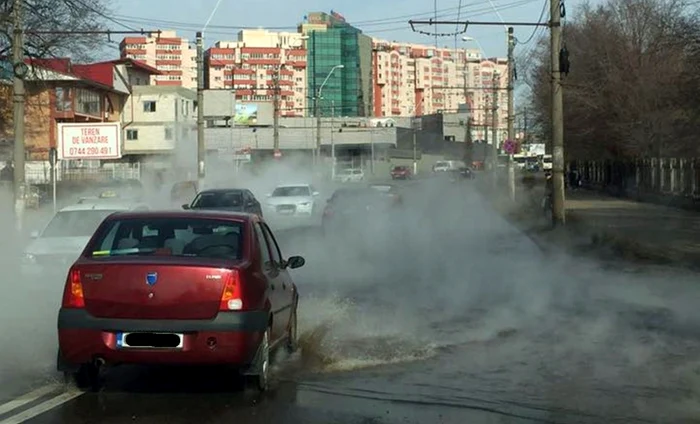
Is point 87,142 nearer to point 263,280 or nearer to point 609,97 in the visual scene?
point 263,280

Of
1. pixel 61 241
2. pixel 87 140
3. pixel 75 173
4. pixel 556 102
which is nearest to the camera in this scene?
pixel 61 241

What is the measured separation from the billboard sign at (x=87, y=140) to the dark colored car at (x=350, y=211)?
6.72 m

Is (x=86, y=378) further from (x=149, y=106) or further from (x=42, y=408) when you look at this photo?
(x=149, y=106)

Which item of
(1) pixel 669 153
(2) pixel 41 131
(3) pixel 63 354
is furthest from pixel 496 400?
(2) pixel 41 131

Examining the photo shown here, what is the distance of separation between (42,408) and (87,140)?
2137 centimetres

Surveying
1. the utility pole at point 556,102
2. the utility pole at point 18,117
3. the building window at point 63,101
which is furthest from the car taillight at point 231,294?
the building window at point 63,101

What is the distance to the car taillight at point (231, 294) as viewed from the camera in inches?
303

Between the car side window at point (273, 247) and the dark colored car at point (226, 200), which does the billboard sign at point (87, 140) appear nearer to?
the dark colored car at point (226, 200)

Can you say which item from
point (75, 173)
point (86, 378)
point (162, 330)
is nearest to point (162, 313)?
point (162, 330)

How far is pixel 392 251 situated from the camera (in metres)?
24.2

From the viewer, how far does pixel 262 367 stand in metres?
8.09

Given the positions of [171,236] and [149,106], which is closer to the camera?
[171,236]

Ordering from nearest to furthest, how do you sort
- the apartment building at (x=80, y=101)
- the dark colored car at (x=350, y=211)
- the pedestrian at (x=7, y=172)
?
the dark colored car at (x=350, y=211) < the pedestrian at (x=7, y=172) < the apartment building at (x=80, y=101)

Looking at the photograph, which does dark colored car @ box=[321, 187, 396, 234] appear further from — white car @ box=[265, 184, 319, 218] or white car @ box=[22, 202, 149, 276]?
white car @ box=[22, 202, 149, 276]
